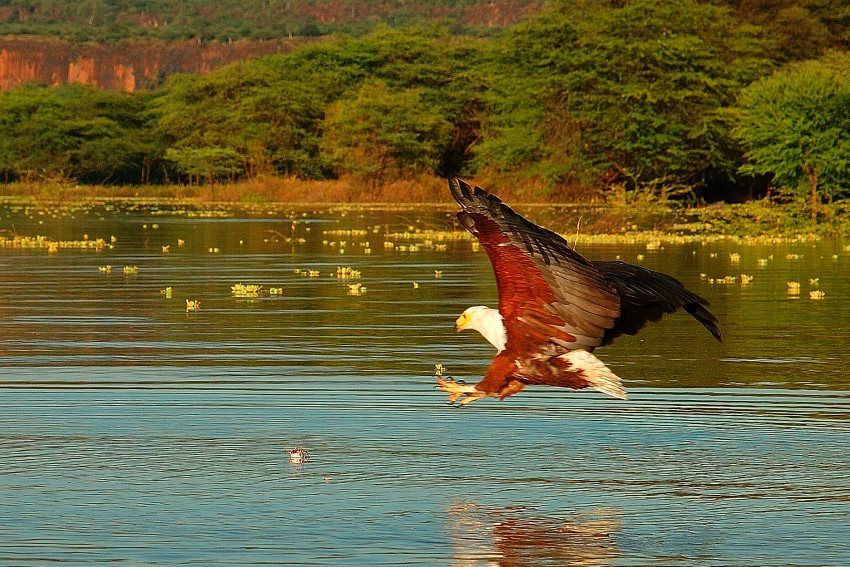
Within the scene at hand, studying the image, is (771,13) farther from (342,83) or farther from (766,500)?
(766,500)

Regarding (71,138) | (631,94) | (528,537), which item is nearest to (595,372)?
(528,537)

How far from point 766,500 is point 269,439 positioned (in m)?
3.27

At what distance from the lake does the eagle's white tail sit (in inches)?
20.7

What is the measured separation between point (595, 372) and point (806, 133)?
34.5m

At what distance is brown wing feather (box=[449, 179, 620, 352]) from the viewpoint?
822cm

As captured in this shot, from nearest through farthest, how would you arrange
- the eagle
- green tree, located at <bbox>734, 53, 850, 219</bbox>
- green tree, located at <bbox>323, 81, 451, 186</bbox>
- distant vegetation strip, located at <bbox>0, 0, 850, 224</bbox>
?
the eagle, green tree, located at <bbox>734, 53, 850, 219</bbox>, distant vegetation strip, located at <bbox>0, 0, 850, 224</bbox>, green tree, located at <bbox>323, 81, 451, 186</bbox>

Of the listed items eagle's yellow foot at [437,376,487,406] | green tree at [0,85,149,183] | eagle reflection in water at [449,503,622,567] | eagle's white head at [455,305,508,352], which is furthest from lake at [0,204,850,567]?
green tree at [0,85,149,183]

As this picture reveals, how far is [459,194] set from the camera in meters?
8.22

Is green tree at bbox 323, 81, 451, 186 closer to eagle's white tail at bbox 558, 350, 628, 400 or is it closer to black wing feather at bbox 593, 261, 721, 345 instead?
black wing feather at bbox 593, 261, 721, 345

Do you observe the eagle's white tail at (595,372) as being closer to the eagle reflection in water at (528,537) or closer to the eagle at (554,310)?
the eagle at (554,310)

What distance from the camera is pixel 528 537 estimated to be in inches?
310

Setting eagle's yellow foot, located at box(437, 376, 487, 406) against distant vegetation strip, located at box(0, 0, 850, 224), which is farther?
distant vegetation strip, located at box(0, 0, 850, 224)

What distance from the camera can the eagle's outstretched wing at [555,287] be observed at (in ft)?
27.0

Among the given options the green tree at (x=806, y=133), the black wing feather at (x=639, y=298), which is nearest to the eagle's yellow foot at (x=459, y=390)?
the black wing feather at (x=639, y=298)
